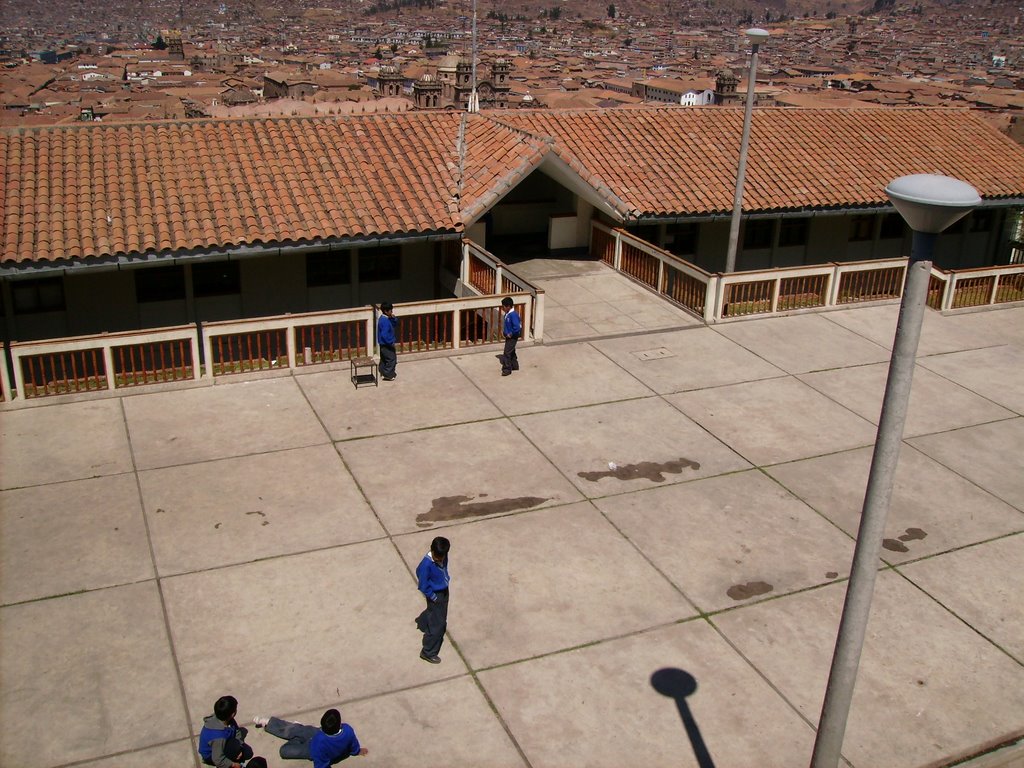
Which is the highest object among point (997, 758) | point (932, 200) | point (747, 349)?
point (932, 200)

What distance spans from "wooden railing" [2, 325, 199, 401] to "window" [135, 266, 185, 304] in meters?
2.16

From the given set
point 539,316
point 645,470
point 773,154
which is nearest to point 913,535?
point 645,470

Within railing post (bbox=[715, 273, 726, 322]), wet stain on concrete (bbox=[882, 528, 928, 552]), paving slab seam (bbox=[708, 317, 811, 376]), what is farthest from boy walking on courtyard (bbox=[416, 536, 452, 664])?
railing post (bbox=[715, 273, 726, 322])

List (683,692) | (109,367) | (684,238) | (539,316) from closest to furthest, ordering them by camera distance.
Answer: (683,692)
(109,367)
(539,316)
(684,238)

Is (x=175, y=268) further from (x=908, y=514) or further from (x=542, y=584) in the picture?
(x=908, y=514)

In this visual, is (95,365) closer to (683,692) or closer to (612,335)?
(612,335)

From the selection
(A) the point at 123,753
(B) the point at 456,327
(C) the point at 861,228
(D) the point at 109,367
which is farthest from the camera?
(C) the point at 861,228

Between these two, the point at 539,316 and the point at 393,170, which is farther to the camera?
the point at 393,170

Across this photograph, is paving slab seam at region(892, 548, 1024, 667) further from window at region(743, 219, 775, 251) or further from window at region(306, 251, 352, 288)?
window at region(743, 219, 775, 251)

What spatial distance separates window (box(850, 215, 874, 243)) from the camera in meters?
23.0

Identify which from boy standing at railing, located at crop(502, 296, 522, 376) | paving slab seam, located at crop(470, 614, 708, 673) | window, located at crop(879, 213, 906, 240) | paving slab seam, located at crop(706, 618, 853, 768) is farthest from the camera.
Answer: window, located at crop(879, 213, 906, 240)

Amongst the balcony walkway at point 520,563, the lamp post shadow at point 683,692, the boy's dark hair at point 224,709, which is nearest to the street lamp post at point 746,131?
the balcony walkway at point 520,563

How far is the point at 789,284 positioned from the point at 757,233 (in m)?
3.09

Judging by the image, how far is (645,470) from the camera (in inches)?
506
